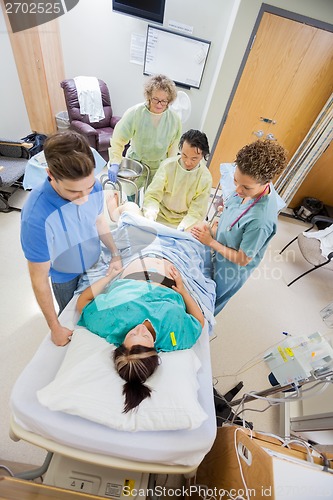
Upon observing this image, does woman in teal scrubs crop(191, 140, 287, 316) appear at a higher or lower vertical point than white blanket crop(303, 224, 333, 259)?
higher

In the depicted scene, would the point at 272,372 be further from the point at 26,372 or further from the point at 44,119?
the point at 44,119

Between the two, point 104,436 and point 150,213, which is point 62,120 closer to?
point 150,213

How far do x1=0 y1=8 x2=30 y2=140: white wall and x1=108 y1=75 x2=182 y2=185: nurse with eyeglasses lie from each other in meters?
1.95

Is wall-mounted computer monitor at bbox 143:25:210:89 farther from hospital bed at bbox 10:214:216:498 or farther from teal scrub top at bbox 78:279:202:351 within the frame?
hospital bed at bbox 10:214:216:498

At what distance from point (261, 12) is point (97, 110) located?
2210 mm

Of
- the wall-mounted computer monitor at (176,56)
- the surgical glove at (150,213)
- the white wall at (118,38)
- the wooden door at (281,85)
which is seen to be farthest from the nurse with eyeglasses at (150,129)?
the white wall at (118,38)

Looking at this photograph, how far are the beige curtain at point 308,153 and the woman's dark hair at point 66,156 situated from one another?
316 cm

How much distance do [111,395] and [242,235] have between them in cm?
94

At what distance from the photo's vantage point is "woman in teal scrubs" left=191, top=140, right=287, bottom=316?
104 centimetres

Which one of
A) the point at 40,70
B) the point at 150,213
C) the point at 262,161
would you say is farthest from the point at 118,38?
the point at 262,161

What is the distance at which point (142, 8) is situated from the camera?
286cm

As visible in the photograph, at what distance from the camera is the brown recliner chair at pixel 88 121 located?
309 centimetres

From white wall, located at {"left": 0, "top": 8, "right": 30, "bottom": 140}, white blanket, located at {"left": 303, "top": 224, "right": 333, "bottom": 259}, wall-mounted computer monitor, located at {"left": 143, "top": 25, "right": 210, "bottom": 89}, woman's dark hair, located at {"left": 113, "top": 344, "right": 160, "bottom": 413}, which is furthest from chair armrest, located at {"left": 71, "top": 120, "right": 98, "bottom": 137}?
woman's dark hair, located at {"left": 113, "top": 344, "right": 160, "bottom": 413}

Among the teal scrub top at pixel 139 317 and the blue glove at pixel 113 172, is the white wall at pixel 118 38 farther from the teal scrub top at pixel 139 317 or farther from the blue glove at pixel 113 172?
the teal scrub top at pixel 139 317
